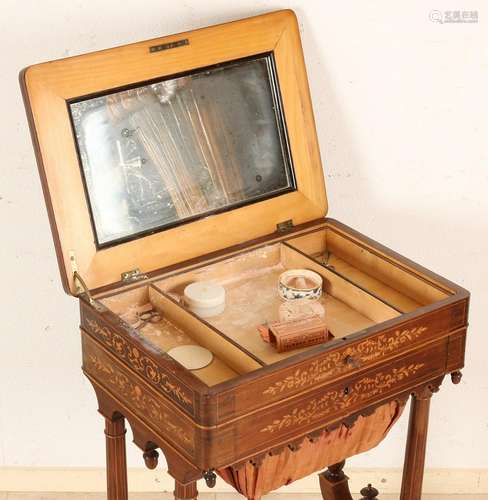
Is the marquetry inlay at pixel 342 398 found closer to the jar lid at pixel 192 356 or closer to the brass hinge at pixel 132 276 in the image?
the jar lid at pixel 192 356

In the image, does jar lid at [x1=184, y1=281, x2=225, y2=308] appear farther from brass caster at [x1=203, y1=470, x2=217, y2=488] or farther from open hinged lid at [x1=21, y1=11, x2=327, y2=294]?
brass caster at [x1=203, y1=470, x2=217, y2=488]

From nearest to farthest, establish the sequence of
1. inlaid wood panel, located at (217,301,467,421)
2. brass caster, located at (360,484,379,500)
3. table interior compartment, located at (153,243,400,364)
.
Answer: inlaid wood panel, located at (217,301,467,421) → table interior compartment, located at (153,243,400,364) → brass caster, located at (360,484,379,500)

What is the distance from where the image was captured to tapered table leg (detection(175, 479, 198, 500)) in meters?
2.27

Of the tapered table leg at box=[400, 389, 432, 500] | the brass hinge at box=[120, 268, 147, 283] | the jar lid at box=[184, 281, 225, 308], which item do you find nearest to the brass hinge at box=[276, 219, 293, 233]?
the jar lid at box=[184, 281, 225, 308]

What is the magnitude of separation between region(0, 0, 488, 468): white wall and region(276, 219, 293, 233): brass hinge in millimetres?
248

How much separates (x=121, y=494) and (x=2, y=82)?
879mm

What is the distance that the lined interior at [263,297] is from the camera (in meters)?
2.30

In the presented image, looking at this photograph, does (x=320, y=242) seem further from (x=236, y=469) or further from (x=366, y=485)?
(x=366, y=485)

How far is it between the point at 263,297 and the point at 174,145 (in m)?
0.34

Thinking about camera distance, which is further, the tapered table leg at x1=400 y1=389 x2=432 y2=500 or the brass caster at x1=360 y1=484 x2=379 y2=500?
the brass caster at x1=360 y1=484 x2=379 y2=500

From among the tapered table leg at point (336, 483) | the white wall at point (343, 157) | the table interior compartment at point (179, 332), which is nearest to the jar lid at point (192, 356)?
the table interior compartment at point (179, 332)

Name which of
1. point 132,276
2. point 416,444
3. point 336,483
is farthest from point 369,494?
point 132,276

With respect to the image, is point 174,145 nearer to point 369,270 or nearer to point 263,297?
point 263,297

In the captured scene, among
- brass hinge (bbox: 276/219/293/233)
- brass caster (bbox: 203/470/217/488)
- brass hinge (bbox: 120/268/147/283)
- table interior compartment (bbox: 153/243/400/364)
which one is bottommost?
brass caster (bbox: 203/470/217/488)
